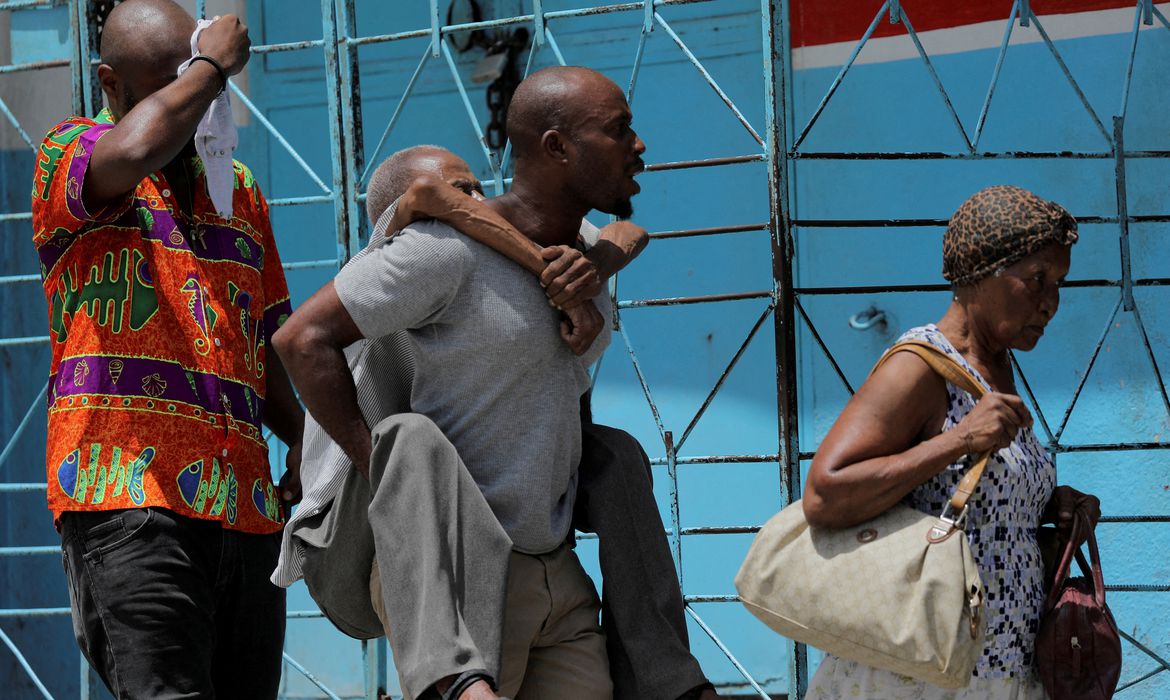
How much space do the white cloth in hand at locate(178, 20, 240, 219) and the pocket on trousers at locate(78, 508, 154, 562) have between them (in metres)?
0.62

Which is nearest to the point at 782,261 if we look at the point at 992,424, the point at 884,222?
the point at 884,222

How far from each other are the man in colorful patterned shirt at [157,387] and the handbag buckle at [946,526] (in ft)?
4.37

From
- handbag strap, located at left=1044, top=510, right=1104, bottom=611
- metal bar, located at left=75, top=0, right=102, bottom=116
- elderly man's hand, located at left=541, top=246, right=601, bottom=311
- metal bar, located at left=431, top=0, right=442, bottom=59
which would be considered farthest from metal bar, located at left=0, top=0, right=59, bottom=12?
handbag strap, located at left=1044, top=510, right=1104, bottom=611

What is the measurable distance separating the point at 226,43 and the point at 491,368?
93 centimetres

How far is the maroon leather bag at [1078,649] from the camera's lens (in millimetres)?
2359

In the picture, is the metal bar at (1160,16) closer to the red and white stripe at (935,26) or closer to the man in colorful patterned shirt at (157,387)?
the red and white stripe at (935,26)

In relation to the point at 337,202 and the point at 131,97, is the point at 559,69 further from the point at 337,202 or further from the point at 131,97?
the point at 337,202

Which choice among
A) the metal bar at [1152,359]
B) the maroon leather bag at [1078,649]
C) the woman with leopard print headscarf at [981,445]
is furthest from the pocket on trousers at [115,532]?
the metal bar at [1152,359]

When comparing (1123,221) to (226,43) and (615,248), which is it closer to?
(615,248)

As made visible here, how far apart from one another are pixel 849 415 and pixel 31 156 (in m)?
4.65

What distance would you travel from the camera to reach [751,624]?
5.25 meters

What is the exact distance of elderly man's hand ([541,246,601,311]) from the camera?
2.31m

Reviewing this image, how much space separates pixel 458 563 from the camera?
2.20 meters

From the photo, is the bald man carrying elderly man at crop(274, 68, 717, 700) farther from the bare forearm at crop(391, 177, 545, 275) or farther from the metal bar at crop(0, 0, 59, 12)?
the metal bar at crop(0, 0, 59, 12)
